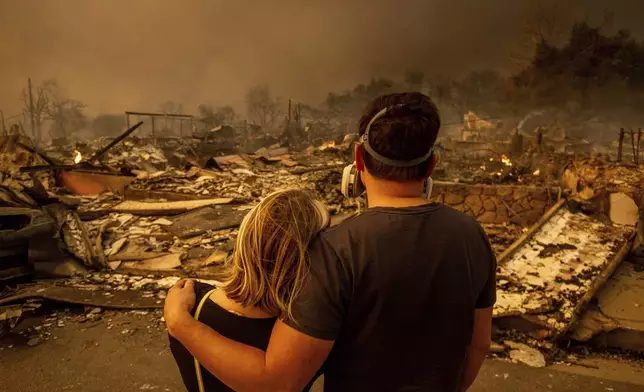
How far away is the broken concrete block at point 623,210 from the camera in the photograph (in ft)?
23.4

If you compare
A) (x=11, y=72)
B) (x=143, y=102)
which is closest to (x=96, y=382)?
(x=11, y=72)

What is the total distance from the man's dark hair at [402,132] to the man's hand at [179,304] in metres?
0.75

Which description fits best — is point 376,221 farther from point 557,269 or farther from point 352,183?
point 557,269

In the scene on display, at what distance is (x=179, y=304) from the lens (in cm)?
129

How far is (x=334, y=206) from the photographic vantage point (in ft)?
29.3

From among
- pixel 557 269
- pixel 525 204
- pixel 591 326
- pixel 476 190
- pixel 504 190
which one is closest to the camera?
pixel 591 326

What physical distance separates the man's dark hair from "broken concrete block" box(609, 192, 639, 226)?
7.88 meters

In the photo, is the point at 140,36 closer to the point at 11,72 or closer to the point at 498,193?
the point at 11,72

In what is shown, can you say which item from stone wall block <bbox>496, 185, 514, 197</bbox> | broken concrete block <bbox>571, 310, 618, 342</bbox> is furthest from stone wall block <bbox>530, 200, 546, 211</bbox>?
broken concrete block <bbox>571, 310, 618, 342</bbox>

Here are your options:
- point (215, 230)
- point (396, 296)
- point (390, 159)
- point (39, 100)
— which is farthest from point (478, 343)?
point (39, 100)

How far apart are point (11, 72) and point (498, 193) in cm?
4425

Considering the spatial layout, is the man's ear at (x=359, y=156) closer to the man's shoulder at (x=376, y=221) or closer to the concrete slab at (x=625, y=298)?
the man's shoulder at (x=376, y=221)

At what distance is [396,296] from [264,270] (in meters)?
Answer: 0.39

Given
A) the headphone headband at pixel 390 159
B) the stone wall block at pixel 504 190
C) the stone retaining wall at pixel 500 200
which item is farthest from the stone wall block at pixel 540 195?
the headphone headband at pixel 390 159
